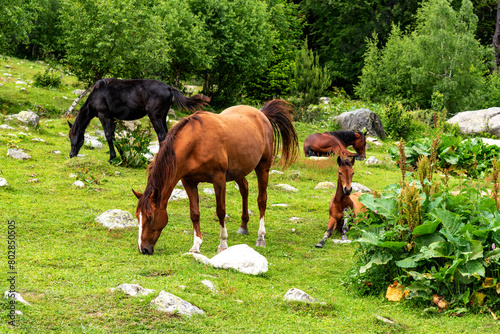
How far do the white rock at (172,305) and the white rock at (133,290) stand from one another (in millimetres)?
255

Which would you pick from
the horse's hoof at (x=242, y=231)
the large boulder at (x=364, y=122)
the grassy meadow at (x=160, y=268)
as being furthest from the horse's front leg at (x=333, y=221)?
the large boulder at (x=364, y=122)

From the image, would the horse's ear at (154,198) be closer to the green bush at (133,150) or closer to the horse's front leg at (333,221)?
the horse's front leg at (333,221)

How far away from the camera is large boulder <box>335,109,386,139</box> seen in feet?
72.9

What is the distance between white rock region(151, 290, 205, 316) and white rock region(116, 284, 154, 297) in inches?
10.0

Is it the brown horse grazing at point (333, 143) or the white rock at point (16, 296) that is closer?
the white rock at point (16, 296)

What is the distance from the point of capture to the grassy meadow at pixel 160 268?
481 centimetres

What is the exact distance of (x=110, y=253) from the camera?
7020mm

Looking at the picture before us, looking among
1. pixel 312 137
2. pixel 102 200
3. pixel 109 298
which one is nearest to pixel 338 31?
pixel 312 137

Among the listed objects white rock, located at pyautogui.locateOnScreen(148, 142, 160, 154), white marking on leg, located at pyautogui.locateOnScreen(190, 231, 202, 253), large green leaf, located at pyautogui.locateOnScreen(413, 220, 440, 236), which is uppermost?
large green leaf, located at pyautogui.locateOnScreen(413, 220, 440, 236)

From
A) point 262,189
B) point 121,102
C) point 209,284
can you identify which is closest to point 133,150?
point 121,102

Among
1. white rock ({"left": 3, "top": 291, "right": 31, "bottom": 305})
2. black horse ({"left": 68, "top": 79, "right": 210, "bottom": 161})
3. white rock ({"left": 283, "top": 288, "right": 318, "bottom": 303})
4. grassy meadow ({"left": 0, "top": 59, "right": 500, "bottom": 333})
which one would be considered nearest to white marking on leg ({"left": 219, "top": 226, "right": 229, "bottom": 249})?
grassy meadow ({"left": 0, "top": 59, "right": 500, "bottom": 333})

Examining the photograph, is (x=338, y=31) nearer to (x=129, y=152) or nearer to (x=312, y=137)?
(x=312, y=137)

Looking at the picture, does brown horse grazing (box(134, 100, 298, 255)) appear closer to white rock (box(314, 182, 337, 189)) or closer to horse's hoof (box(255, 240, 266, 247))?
horse's hoof (box(255, 240, 266, 247))

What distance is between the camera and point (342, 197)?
8984 millimetres
